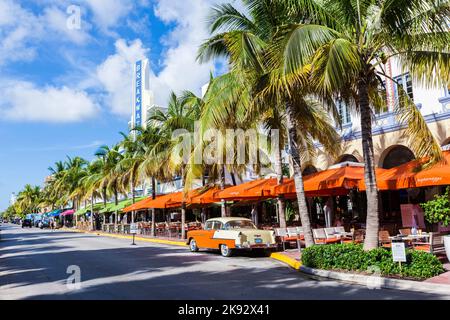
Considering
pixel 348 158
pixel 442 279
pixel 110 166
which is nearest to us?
pixel 442 279

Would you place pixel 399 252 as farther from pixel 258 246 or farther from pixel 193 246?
pixel 193 246

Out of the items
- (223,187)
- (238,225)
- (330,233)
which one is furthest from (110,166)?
(330,233)

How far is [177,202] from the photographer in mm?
26891

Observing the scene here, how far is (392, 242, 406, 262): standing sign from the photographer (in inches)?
378

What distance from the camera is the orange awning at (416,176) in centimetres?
1196

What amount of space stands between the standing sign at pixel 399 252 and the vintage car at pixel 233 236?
22.3 feet

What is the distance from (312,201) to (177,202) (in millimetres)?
9031

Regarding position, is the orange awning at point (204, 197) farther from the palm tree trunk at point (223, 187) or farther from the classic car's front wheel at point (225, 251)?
the classic car's front wheel at point (225, 251)

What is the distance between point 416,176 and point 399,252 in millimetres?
3910

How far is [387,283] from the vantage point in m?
9.39

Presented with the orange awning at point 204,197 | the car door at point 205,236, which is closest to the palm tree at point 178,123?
the orange awning at point 204,197

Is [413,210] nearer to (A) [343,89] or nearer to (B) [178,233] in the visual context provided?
(A) [343,89]

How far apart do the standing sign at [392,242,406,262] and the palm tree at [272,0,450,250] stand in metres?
1.43
